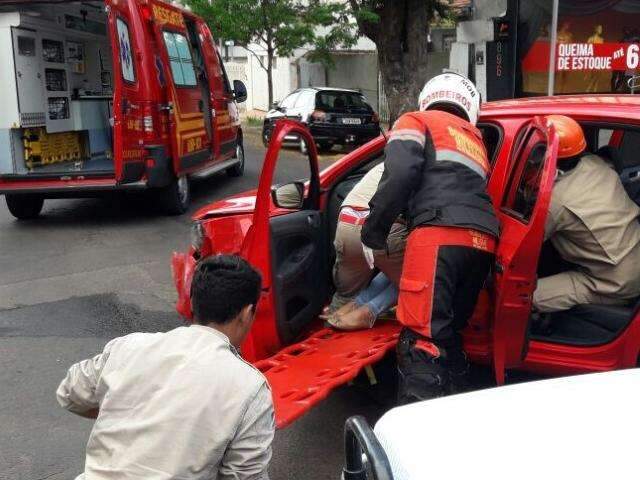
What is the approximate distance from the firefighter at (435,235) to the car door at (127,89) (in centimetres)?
517

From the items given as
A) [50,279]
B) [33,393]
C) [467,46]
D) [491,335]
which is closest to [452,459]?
[491,335]

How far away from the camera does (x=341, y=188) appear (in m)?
4.63

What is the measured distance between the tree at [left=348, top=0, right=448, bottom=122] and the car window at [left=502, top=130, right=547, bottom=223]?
10865 mm

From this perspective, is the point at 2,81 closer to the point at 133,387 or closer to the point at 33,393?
the point at 33,393

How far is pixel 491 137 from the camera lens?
399cm

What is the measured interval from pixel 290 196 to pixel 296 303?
2.16 feet

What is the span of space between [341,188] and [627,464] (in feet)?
10.3

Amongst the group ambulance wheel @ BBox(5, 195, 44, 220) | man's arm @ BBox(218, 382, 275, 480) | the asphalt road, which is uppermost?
man's arm @ BBox(218, 382, 275, 480)

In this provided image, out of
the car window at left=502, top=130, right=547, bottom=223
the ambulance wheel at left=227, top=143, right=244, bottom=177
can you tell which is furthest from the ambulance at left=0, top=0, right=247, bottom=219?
the car window at left=502, top=130, right=547, bottom=223

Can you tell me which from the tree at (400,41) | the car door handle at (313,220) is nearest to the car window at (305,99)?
the tree at (400,41)

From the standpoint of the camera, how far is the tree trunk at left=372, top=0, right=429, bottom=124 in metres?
13.9

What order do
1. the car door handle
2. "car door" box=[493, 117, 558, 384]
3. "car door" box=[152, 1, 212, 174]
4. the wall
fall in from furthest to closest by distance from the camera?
the wall, "car door" box=[152, 1, 212, 174], the car door handle, "car door" box=[493, 117, 558, 384]

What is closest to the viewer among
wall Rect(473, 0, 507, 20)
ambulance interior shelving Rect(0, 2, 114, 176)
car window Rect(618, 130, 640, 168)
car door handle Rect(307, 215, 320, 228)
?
car door handle Rect(307, 215, 320, 228)

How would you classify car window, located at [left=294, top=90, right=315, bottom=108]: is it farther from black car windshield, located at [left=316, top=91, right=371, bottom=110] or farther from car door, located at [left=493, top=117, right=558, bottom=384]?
car door, located at [left=493, top=117, right=558, bottom=384]
